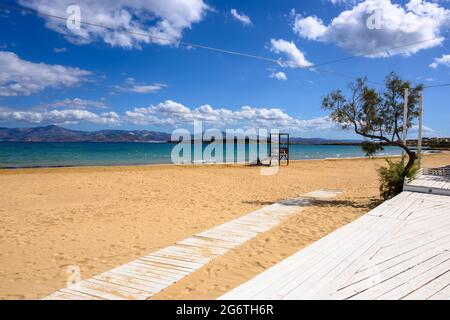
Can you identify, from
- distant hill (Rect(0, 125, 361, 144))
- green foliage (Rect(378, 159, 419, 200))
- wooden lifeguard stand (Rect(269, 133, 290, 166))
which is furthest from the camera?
distant hill (Rect(0, 125, 361, 144))

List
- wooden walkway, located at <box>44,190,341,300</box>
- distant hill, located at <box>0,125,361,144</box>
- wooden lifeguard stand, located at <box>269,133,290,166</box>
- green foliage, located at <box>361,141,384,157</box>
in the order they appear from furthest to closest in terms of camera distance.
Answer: distant hill, located at <box>0,125,361,144</box>
wooden lifeguard stand, located at <box>269,133,290,166</box>
green foliage, located at <box>361,141,384,157</box>
wooden walkway, located at <box>44,190,341,300</box>

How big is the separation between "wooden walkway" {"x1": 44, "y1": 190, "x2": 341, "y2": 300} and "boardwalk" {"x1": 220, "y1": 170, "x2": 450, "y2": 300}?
1.48 metres

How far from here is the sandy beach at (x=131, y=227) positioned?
169 inches

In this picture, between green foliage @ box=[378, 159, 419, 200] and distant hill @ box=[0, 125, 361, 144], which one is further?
distant hill @ box=[0, 125, 361, 144]

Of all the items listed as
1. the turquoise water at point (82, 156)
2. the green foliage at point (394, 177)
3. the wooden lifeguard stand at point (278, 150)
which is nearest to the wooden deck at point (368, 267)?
the green foliage at point (394, 177)

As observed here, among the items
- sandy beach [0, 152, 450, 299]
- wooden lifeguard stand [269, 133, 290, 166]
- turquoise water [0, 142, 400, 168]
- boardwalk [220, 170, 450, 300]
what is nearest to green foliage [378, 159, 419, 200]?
sandy beach [0, 152, 450, 299]

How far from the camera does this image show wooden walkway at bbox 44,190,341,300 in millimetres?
3691

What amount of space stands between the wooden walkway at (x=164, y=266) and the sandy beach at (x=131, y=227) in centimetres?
22

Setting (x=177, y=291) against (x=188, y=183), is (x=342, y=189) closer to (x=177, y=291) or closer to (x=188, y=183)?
(x=188, y=183)

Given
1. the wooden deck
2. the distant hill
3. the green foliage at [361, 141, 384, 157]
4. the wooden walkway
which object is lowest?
the wooden walkway

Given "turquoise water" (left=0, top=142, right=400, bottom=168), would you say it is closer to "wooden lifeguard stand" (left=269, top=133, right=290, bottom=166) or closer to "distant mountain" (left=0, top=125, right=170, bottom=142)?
"wooden lifeguard stand" (left=269, top=133, right=290, bottom=166)

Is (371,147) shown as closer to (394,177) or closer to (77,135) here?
(394,177)

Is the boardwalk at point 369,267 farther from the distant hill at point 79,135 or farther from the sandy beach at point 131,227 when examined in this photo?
the distant hill at point 79,135
